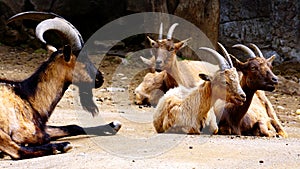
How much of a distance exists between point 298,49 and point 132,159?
991 centimetres

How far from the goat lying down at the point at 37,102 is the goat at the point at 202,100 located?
1419 mm

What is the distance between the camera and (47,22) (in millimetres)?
6875

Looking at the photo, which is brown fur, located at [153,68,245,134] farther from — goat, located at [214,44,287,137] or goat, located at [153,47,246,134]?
goat, located at [214,44,287,137]

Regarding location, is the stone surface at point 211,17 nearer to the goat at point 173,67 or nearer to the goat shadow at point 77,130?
the goat at point 173,67

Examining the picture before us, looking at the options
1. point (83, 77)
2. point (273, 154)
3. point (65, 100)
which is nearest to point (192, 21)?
point (65, 100)

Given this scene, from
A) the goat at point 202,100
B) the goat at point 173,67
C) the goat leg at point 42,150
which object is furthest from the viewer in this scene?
the goat at point 173,67

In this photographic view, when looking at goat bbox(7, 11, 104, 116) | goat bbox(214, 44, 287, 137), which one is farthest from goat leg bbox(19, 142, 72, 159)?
goat bbox(214, 44, 287, 137)

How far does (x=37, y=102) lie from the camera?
6707mm

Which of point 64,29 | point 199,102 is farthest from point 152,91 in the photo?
point 64,29

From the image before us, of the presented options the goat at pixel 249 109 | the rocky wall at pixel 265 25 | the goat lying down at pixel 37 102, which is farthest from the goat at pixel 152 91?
the goat lying down at pixel 37 102

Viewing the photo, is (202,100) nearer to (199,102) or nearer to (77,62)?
(199,102)

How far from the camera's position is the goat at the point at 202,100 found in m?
7.68

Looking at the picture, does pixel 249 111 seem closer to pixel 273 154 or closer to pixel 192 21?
pixel 273 154

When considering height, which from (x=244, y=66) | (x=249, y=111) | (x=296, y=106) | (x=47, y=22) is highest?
(x=47, y=22)
